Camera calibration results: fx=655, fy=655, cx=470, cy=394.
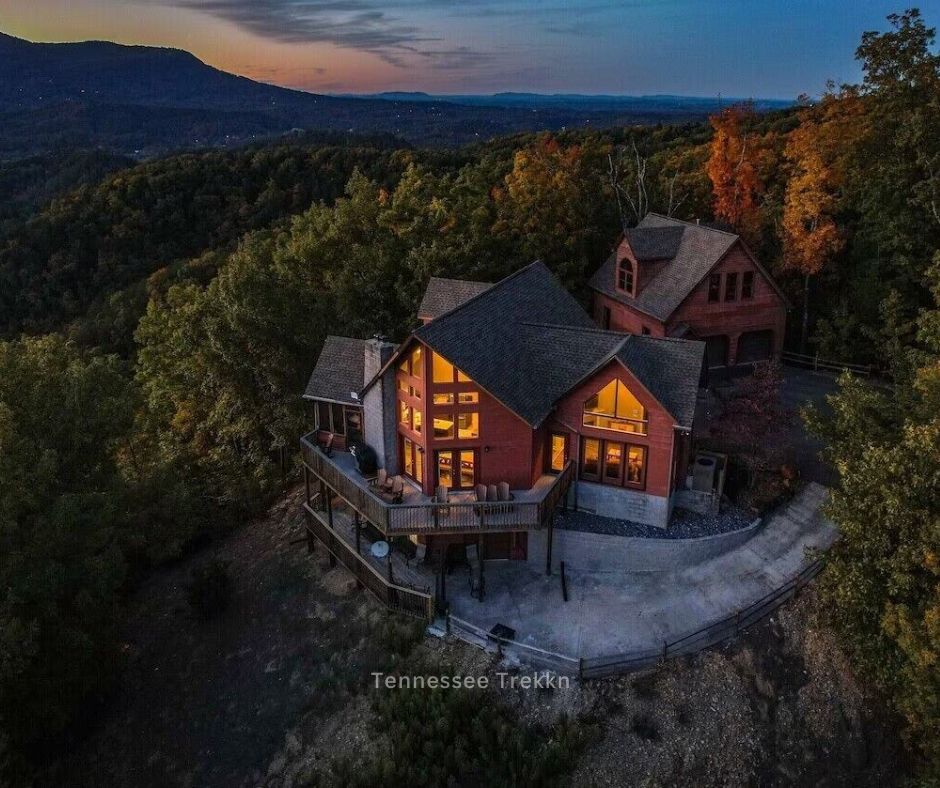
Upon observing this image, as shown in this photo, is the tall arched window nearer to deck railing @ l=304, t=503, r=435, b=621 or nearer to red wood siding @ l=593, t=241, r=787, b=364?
red wood siding @ l=593, t=241, r=787, b=364

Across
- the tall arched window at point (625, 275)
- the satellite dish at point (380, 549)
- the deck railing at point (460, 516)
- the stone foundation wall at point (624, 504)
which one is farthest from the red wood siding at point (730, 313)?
the satellite dish at point (380, 549)

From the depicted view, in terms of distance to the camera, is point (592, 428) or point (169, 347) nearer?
point (592, 428)

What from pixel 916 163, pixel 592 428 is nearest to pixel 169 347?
pixel 592 428

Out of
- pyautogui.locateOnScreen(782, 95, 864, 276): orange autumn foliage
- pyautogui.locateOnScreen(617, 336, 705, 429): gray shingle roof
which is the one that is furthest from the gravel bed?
pyautogui.locateOnScreen(782, 95, 864, 276): orange autumn foliage

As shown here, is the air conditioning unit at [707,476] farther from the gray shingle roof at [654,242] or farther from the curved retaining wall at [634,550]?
the gray shingle roof at [654,242]

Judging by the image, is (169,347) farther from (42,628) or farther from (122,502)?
(42,628)

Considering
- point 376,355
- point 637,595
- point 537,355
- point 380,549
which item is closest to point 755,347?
point 537,355

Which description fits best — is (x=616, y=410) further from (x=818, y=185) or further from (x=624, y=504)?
(x=818, y=185)
